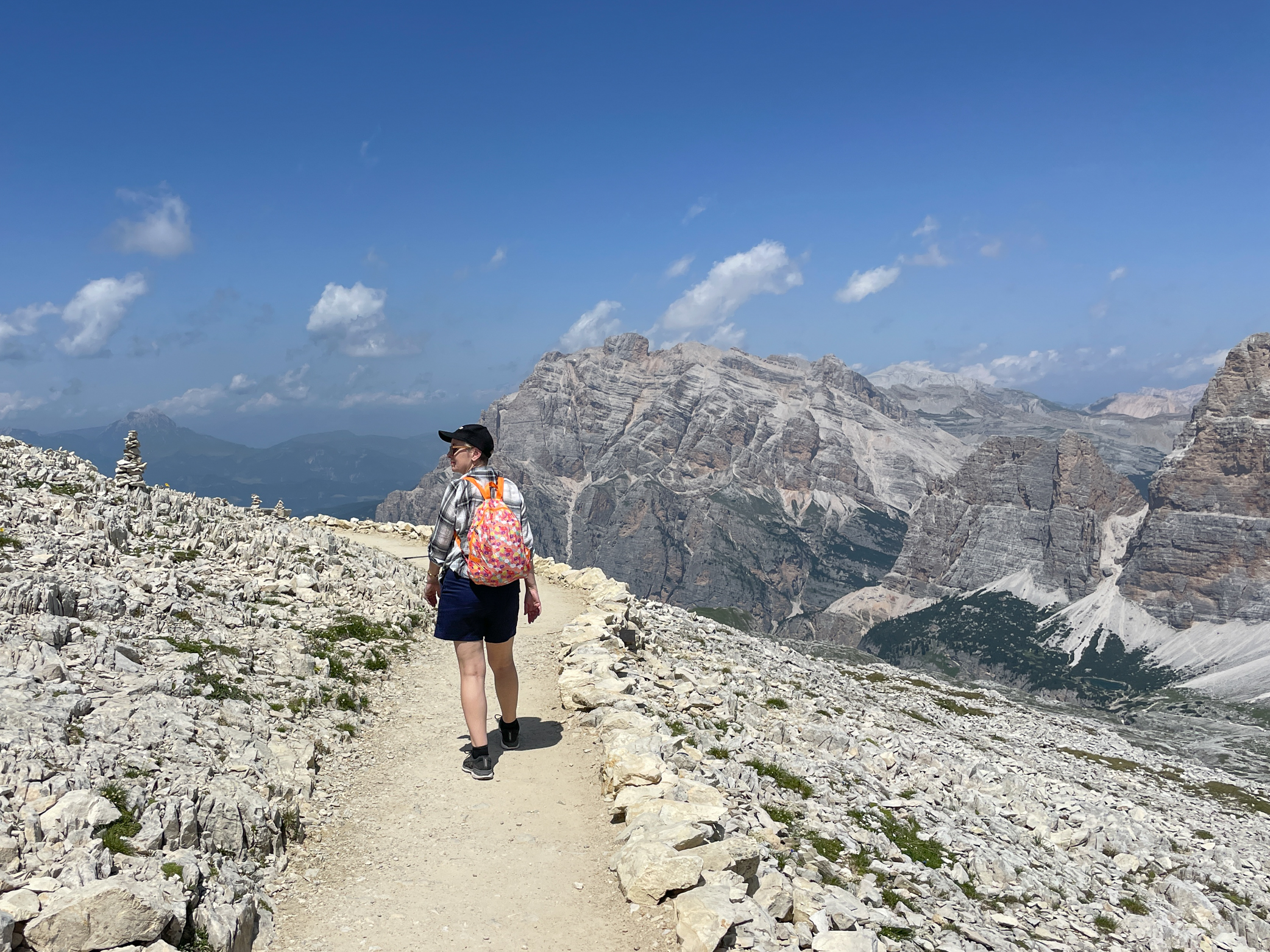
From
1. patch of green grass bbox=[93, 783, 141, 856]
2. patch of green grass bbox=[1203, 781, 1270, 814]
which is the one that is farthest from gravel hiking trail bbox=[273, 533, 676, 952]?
patch of green grass bbox=[1203, 781, 1270, 814]

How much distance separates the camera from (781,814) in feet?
52.5

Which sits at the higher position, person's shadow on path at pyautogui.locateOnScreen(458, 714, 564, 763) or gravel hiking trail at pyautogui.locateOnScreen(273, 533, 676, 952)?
gravel hiking trail at pyautogui.locateOnScreen(273, 533, 676, 952)

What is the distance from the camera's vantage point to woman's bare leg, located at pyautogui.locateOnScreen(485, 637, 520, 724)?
13.4 metres

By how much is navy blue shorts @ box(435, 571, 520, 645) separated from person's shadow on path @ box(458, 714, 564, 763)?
9.43 ft

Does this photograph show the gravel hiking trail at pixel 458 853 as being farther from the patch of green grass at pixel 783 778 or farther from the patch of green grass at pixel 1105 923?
the patch of green grass at pixel 1105 923

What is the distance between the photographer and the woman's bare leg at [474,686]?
13.0m

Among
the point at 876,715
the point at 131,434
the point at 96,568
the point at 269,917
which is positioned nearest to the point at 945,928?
the point at 269,917

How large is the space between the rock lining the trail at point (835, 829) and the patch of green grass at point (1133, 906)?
7cm

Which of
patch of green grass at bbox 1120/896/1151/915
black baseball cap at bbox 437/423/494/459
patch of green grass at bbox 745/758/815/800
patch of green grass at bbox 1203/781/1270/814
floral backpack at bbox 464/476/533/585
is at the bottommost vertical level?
patch of green grass at bbox 1203/781/1270/814

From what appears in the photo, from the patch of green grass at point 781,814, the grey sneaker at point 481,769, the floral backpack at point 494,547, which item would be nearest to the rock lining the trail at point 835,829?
the patch of green grass at point 781,814

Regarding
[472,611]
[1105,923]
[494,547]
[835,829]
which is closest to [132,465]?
[472,611]

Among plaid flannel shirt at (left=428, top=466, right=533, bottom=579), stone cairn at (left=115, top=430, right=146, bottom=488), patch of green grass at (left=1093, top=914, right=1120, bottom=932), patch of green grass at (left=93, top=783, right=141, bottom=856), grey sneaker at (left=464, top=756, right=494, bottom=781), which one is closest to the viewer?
patch of green grass at (left=93, top=783, right=141, bottom=856)

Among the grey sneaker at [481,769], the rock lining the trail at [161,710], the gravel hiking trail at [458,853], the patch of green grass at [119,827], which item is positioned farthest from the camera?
the grey sneaker at [481,769]

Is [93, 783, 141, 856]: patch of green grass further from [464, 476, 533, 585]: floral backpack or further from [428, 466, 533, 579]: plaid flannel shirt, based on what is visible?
[464, 476, 533, 585]: floral backpack
